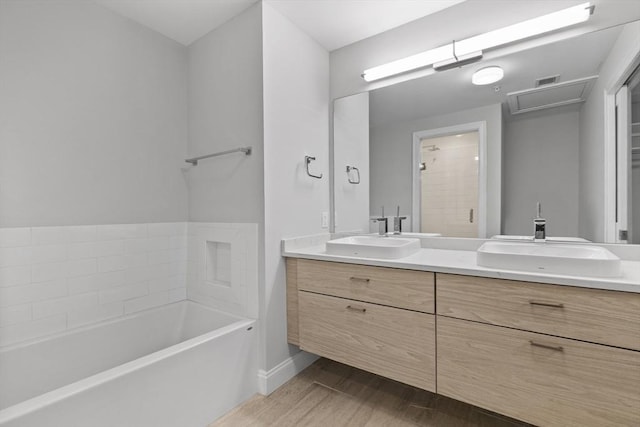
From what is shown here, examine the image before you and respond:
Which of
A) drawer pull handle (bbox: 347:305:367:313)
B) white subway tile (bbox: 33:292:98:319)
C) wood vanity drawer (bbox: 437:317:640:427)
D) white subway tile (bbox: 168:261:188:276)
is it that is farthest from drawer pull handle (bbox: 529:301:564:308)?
white subway tile (bbox: 33:292:98:319)

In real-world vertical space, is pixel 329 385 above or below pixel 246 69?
below

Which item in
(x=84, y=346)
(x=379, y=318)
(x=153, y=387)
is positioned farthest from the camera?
(x=84, y=346)

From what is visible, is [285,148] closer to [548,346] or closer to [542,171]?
[542,171]

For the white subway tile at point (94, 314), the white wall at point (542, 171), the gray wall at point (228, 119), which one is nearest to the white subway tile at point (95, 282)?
the white subway tile at point (94, 314)

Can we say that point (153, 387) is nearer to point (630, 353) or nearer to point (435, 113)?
point (630, 353)

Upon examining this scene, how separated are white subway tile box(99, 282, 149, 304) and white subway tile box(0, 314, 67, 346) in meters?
0.21

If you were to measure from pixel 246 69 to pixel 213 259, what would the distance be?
1320 millimetres

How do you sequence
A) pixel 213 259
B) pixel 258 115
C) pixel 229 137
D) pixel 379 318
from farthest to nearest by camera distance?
pixel 213 259 < pixel 229 137 < pixel 258 115 < pixel 379 318

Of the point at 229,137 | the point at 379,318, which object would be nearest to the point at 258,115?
the point at 229,137

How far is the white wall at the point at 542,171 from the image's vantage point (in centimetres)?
156

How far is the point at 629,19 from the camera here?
4.60ft

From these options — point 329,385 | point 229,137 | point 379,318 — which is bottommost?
point 329,385

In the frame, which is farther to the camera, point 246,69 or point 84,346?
point 246,69

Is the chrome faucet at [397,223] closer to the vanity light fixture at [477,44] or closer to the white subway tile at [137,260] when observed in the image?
the vanity light fixture at [477,44]
